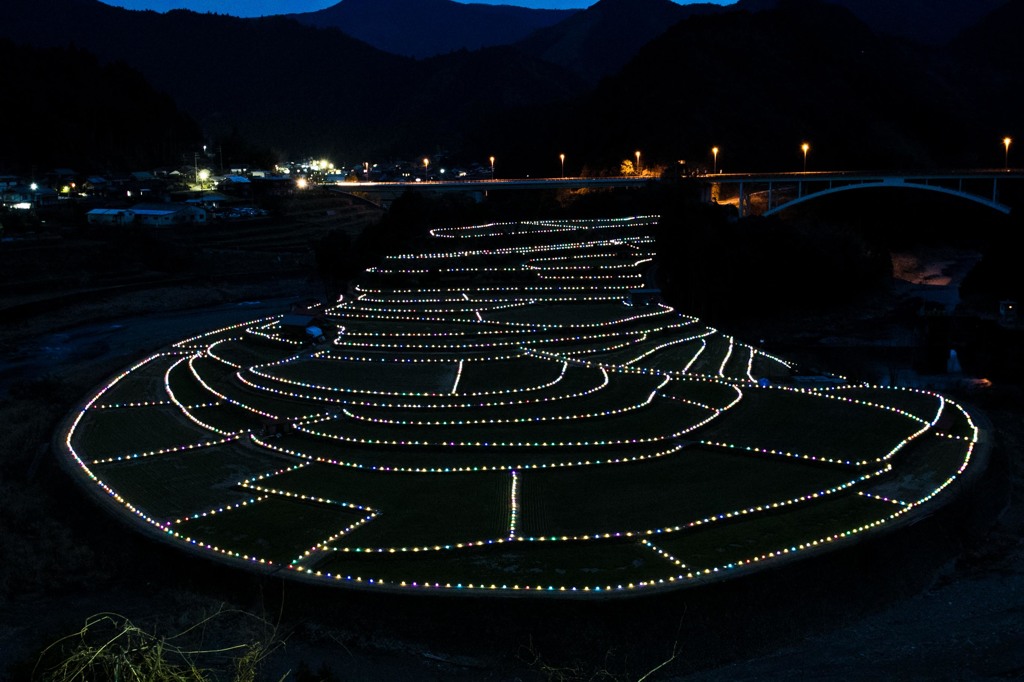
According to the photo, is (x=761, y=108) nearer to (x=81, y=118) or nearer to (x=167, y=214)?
(x=167, y=214)

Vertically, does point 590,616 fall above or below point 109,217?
below

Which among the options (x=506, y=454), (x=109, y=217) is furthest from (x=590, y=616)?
(x=109, y=217)

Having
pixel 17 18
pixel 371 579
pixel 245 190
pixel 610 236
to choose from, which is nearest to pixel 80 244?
pixel 245 190

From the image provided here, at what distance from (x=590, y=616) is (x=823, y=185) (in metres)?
50.0

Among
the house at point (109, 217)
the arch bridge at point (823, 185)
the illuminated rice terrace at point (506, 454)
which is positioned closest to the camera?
the illuminated rice terrace at point (506, 454)

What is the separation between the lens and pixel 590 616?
14477mm

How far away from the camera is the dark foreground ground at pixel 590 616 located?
45.8 ft

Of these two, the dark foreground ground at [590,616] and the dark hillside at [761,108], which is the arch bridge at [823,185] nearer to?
the dark hillside at [761,108]

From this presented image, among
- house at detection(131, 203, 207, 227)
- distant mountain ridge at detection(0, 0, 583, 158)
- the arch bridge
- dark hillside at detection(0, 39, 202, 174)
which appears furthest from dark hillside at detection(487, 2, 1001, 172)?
distant mountain ridge at detection(0, 0, 583, 158)

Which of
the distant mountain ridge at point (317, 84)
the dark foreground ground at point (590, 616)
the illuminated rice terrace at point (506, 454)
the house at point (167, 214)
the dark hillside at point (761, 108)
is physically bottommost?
the dark foreground ground at point (590, 616)

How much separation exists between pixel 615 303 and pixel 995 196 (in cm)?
2259

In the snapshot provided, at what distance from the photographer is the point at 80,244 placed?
5394 centimetres

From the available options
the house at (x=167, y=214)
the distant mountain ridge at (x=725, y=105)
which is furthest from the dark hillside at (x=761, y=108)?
the house at (x=167, y=214)

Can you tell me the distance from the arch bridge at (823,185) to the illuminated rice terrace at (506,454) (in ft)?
69.8
